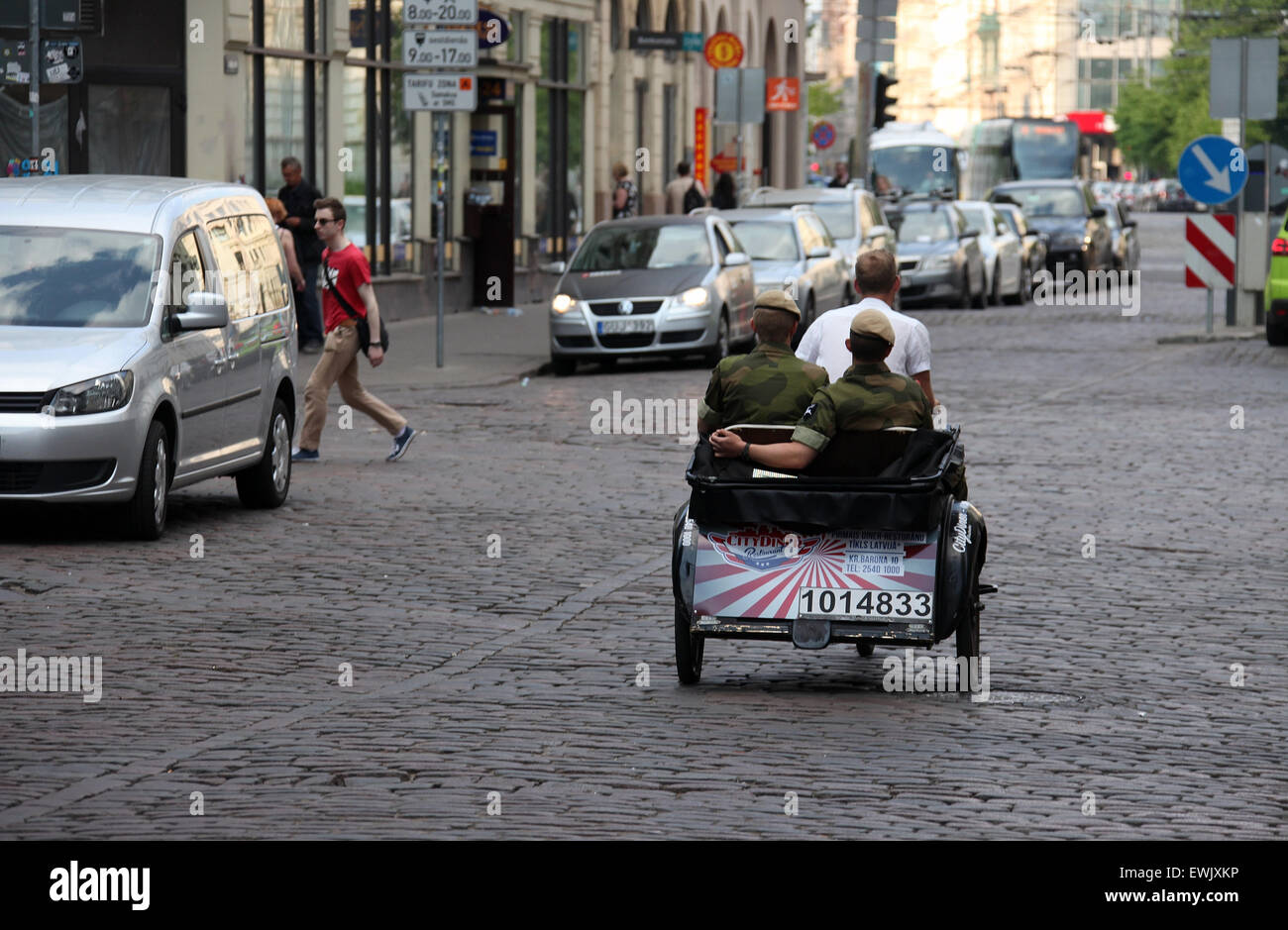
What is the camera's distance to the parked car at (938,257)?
118 ft

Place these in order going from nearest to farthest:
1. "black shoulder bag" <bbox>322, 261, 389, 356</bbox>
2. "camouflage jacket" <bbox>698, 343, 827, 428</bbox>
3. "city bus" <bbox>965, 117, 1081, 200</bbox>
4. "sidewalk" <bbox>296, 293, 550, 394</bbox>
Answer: "camouflage jacket" <bbox>698, 343, 827, 428</bbox> < "black shoulder bag" <bbox>322, 261, 389, 356</bbox> < "sidewalk" <bbox>296, 293, 550, 394</bbox> < "city bus" <bbox>965, 117, 1081, 200</bbox>

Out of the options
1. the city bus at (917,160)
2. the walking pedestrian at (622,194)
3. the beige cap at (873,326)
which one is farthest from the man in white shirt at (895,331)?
the city bus at (917,160)

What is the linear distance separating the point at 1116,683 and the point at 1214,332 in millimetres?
20731

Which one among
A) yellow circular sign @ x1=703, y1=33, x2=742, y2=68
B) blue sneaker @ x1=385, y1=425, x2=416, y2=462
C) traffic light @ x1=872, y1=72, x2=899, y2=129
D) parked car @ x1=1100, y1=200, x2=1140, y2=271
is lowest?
parked car @ x1=1100, y1=200, x2=1140, y2=271

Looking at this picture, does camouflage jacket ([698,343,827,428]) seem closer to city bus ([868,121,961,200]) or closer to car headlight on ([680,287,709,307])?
car headlight on ([680,287,709,307])

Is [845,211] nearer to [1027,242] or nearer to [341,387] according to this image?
[1027,242]

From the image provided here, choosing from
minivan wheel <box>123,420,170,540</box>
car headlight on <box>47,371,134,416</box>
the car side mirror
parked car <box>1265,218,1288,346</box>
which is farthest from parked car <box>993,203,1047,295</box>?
car headlight on <box>47,371,134,416</box>

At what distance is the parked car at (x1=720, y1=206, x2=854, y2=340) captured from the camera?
89.8ft

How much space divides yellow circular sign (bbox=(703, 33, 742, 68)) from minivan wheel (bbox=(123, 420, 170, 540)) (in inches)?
1032

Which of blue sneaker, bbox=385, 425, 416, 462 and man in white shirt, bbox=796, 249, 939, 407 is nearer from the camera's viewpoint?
man in white shirt, bbox=796, 249, 939, 407

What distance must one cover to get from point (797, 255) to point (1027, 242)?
1437cm

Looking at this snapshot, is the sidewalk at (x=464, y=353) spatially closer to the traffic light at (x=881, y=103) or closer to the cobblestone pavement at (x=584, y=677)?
the cobblestone pavement at (x=584, y=677)

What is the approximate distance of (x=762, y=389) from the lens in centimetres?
905

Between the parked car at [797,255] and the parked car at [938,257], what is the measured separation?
5.90 meters
